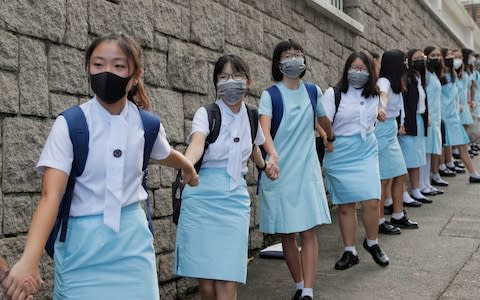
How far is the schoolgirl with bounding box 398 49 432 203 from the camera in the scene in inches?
310

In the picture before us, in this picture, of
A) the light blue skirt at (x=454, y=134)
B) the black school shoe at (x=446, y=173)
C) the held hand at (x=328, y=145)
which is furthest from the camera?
the black school shoe at (x=446, y=173)

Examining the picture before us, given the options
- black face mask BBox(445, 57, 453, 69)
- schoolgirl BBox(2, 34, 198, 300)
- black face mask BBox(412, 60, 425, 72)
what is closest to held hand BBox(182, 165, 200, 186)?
schoolgirl BBox(2, 34, 198, 300)

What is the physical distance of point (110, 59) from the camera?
260cm

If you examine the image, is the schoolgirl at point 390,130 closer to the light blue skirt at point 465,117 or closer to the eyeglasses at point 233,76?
the eyeglasses at point 233,76

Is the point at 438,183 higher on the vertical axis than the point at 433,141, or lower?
lower

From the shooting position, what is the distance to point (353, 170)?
18.2 feet

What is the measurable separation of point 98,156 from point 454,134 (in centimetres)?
864

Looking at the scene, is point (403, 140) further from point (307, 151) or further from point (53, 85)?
point (53, 85)

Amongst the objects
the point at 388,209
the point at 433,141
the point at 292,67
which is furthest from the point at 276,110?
the point at 433,141

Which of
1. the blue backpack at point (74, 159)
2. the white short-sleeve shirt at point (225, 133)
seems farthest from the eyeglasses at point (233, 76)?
the blue backpack at point (74, 159)

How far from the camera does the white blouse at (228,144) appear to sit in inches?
150

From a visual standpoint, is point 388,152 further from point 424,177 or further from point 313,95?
point 424,177

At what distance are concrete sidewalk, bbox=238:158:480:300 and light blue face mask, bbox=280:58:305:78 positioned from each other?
164cm

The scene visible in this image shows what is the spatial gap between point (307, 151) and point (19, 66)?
7.02 feet
